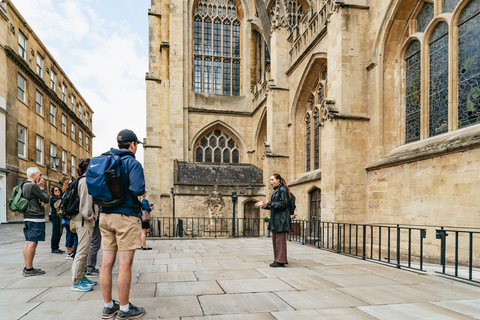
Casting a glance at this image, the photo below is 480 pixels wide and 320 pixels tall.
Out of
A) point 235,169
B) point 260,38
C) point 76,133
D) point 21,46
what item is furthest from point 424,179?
point 76,133

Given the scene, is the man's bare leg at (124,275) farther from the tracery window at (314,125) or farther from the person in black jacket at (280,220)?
the tracery window at (314,125)

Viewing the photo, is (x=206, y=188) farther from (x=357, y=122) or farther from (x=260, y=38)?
(x=260, y=38)

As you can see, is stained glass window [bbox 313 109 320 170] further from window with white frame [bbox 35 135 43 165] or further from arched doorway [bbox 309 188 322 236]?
window with white frame [bbox 35 135 43 165]

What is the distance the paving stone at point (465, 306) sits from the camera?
3.36 metres

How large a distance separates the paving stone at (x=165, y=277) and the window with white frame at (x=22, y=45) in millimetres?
21762

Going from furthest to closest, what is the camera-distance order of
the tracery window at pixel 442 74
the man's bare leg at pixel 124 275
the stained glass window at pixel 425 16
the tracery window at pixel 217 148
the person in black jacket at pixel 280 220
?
the tracery window at pixel 217 148, the stained glass window at pixel 425 16, the tracery window at pixel 442 74, the person in black jacket at pixel 280 220, the man's bare leg at pixel 124 275

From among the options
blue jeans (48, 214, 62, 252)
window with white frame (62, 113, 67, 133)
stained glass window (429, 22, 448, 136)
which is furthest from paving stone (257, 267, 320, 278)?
window with white frame (62, 113, 67, 133)

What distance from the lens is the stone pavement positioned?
334 cm

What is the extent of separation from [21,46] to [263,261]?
22.5 metres

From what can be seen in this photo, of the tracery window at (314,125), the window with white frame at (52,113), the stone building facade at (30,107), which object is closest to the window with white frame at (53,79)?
the stone building facade at (30,107)

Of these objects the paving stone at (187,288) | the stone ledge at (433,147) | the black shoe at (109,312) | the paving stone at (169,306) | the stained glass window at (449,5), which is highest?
the stained glass window at (449,5)

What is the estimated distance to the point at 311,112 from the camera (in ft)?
53.4

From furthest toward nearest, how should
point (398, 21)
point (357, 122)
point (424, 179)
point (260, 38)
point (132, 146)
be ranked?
point (260, 38), point (357, 122), point (398, 21), point (424, 179), point (132, 146)

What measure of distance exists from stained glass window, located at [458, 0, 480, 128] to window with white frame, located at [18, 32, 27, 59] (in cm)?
2354
